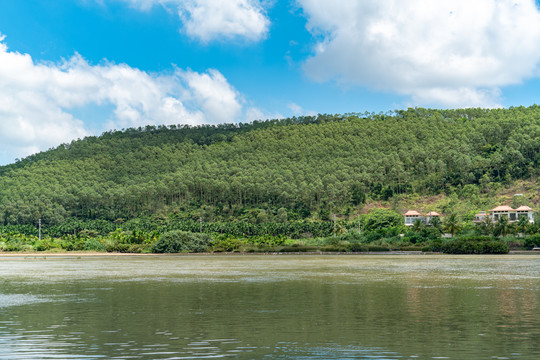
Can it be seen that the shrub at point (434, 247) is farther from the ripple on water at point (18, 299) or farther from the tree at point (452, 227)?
the ripple on water at point (18, 299)

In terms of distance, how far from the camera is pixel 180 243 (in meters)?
115

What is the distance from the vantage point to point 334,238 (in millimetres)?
124125

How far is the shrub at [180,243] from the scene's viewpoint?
11488cm

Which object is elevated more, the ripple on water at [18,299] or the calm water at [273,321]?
the ripple on water at [18,299]

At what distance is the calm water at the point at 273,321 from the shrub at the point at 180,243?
71.0m

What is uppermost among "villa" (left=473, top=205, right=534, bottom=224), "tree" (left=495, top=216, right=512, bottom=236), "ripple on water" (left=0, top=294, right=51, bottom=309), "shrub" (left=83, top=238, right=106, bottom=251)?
"villa" (left=473, top=205, right=534, bottom=224)

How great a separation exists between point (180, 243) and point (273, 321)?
3651 inches

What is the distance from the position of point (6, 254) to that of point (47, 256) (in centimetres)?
1198

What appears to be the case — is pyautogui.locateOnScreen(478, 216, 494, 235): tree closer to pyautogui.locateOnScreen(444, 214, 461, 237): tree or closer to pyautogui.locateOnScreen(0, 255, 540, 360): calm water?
pyautogui.locateOnScreen(444, 214, 461, 237): tree

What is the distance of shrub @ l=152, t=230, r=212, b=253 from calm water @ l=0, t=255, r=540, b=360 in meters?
71.0

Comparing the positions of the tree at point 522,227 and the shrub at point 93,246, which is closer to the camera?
the tree at point 522,227

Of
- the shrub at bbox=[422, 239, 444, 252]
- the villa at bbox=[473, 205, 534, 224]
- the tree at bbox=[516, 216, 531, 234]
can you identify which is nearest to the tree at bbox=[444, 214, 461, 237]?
the shrub at bbox=[422, 239, 444, 252]

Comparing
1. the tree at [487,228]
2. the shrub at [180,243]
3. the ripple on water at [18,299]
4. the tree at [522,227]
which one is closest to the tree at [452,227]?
the tree at [487,228]

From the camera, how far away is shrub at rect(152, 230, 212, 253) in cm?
11488
